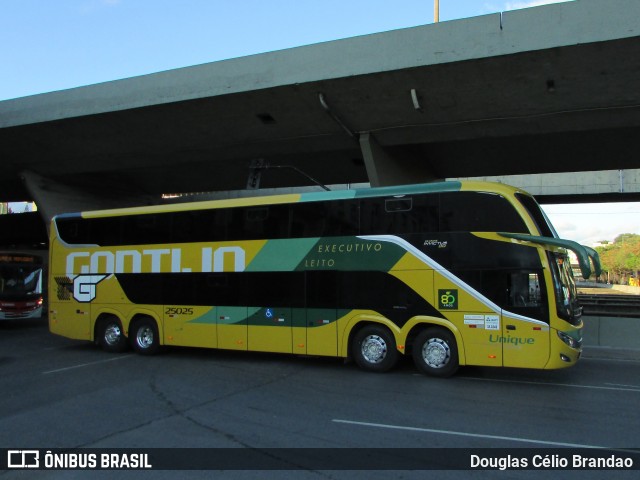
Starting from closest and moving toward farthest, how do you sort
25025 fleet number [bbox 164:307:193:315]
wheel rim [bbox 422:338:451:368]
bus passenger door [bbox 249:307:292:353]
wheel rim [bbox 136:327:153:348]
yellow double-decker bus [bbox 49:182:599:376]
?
yellow double-decker bus [bbox 49:182:599:376] → wheel rim [bbox 422:338:451:368] → bus passenger door [bbox 249:307:292:353] → 25025 fleet number [bbox 164:307:193:315] → wheel rim [bbox 136:327:153:348]

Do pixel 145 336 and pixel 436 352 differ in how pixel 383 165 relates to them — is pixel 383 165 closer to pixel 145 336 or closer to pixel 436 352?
pixel 436 352

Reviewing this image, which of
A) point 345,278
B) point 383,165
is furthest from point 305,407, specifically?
point 383,165

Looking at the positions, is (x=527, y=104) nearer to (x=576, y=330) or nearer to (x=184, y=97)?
(x=576, y=330)

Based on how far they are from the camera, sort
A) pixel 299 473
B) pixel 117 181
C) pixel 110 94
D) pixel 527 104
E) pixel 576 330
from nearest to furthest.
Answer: pixel 299 473 < pixel 576 330 < pixel 527 104 < pixel 110 94 < pixel 117 181

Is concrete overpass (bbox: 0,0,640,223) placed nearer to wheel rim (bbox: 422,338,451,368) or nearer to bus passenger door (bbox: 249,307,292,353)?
bus passenger door (bbox: 249,307,292,353)

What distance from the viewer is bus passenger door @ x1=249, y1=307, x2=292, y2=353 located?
1103cm

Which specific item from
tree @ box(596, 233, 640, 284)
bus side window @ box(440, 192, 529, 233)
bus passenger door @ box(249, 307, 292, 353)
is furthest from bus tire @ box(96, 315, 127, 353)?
tree @ box(596, 233, 640, 284)

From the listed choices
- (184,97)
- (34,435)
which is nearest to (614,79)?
(184,97)

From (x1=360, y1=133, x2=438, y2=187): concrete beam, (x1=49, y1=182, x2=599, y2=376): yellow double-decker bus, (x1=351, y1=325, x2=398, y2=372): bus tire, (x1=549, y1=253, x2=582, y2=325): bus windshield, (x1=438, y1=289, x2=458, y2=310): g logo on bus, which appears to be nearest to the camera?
(x1=549, y1=253, x2=582, y2=325): bus windshield

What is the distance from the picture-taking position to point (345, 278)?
10570 millimetres

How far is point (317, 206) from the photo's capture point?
10.9 meters

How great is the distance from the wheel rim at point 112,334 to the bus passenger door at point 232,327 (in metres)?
3.38

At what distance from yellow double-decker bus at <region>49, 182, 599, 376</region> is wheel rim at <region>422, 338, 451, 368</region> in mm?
19

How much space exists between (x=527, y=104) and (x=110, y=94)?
12636mm
